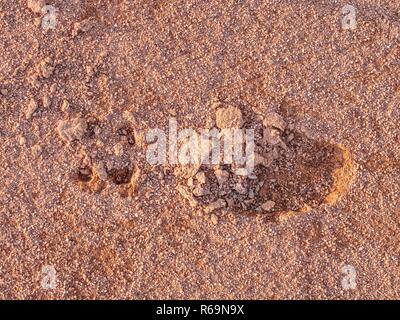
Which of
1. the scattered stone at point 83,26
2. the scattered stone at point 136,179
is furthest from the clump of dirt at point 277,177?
the scattered stone at point 83,26

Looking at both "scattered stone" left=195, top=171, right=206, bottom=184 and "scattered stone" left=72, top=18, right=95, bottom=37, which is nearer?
"scattered stone" left=195, top=171, right=206, bottom=184

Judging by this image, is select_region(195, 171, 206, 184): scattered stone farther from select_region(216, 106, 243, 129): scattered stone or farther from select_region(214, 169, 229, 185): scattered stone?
select_region(216, 106, 243, 129): scattered stone

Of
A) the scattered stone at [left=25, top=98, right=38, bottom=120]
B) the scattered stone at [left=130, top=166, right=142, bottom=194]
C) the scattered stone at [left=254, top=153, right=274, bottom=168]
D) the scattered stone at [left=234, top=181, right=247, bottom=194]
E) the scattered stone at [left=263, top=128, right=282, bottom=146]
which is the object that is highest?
the scattered stone at [left=25, top=98, right=38, bottom=120]

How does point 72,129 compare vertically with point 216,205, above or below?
above

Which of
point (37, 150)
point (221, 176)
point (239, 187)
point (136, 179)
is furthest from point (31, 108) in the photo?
point (239, 187)

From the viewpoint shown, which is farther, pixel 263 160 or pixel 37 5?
pixel 37 5

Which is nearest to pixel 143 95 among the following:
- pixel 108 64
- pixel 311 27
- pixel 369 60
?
pixel 108 64

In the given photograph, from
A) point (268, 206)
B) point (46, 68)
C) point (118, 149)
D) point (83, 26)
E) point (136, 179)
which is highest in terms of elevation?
point (83, 26)

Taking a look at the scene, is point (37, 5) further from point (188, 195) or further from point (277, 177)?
point (277, 177)

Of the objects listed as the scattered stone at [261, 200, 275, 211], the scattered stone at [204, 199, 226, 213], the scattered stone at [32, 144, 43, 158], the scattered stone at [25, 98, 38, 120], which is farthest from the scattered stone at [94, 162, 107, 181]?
the scattered stone at [261, 200, 275, 211]
